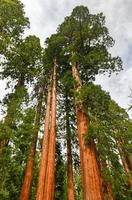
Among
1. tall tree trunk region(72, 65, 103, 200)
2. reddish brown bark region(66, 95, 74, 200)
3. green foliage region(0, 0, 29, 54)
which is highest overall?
green foliage region(0, 0, 29, 54)

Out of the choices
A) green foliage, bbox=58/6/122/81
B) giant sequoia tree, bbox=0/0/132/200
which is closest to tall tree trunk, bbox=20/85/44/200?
giant sequoia tree, bbox=0/0/132/200

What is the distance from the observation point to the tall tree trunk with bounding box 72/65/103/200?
12078 mm

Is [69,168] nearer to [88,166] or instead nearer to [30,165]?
[30,165]

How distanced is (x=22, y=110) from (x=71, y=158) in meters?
4.67

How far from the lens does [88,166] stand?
13047 millimetres

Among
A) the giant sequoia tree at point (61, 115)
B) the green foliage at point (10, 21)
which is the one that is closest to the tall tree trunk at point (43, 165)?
the giant sequoia tree at point (61, 115)

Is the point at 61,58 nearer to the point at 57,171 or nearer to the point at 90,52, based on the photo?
the point at 90,52

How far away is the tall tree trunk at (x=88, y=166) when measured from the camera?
12.1 m

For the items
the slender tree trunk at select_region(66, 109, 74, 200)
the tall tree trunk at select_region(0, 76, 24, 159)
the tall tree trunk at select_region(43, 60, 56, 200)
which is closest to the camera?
the tall tree trunk at select_region(43, 60, 56, 200)

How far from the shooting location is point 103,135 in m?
13.8

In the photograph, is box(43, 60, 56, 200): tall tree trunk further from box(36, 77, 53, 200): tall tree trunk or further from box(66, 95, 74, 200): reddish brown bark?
box(66, 95, 74, 200): reddish brown bark

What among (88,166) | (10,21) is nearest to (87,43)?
(10,21)

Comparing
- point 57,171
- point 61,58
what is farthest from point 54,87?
point 57,171

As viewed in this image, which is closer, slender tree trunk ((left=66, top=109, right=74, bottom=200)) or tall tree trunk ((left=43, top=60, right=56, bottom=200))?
tall tree trunk ((left=43, top=60, right=56, bottom=200))
